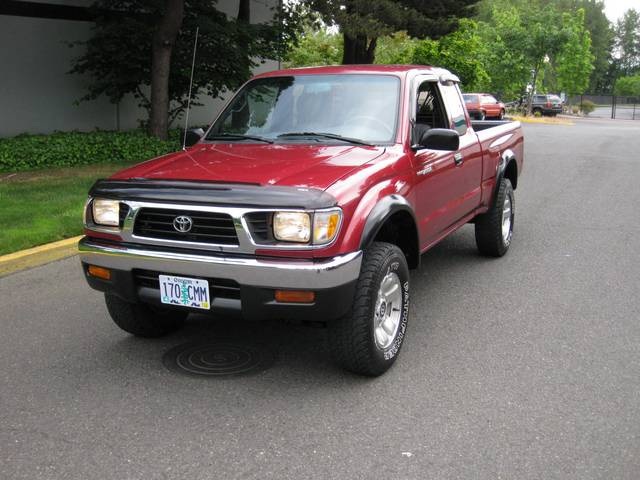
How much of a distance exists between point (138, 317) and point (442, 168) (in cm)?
250

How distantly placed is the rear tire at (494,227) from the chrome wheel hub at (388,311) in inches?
107

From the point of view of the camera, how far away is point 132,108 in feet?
56.9

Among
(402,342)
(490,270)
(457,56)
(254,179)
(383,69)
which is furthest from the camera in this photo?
(457,56)

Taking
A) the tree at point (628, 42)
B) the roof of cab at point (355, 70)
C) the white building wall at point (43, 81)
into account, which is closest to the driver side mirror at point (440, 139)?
the roof of cab at point (355, 70)

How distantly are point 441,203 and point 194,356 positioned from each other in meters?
2.21

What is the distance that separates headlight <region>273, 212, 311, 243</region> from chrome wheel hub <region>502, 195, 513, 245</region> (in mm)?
3958

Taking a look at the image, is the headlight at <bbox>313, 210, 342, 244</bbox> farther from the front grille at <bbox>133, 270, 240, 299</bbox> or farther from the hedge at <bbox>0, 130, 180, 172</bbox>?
the hedge at <bbox>0, 130, 180, 172</bbox>

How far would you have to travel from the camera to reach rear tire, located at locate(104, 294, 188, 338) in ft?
15.3

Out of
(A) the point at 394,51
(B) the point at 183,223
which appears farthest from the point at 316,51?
(B) the point at 183,223

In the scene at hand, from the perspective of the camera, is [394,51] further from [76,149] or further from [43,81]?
[76,149]

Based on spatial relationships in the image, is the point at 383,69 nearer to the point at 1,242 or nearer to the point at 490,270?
the point at 490,270

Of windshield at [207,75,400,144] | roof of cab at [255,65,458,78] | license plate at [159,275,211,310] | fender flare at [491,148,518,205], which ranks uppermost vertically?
roof of cab at [255,65,458,78]

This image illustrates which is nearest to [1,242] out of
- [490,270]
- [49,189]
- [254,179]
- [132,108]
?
[49,189]

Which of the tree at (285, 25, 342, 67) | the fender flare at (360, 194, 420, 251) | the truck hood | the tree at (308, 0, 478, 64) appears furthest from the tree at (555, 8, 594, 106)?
the fender flare at (360, 194, 420, 251)
